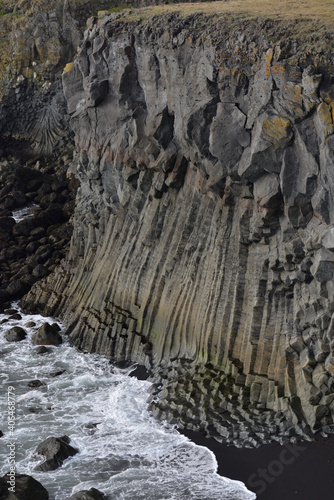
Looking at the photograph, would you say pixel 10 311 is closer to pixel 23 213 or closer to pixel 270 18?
pixel 23 213

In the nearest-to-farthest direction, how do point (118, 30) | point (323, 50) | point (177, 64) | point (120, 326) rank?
1. point (323, 50)
2. point (177, 64)
3. point (120, 326)
4. point (118, 30)

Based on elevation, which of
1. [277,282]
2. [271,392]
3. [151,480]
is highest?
[277,282]

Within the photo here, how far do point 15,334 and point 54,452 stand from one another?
33.4 ft

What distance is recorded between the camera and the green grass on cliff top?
68.9 feet

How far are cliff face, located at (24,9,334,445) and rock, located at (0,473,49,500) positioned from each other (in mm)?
5010

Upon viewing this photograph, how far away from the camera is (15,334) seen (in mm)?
27625

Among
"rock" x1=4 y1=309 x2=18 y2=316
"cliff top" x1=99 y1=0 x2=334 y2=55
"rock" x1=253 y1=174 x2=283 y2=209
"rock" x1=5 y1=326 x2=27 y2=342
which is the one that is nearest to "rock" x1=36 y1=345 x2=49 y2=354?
"rock" x1=5 y1=326 x2=27 y2=342

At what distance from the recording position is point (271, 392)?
19.3 meters

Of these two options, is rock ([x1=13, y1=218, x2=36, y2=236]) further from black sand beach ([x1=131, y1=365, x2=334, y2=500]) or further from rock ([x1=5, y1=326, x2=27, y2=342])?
black sand beach ([x1=131, y1=365, x2=334, y2=500])

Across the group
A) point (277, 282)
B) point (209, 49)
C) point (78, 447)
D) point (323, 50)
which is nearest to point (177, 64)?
point (209, 49)

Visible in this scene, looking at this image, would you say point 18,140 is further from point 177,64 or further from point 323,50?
point 323,50

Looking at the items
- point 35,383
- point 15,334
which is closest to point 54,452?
point 35,383

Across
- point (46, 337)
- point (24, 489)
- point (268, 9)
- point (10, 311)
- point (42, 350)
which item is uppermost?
point (268, 9)

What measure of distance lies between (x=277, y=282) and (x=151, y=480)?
23.3 ft
